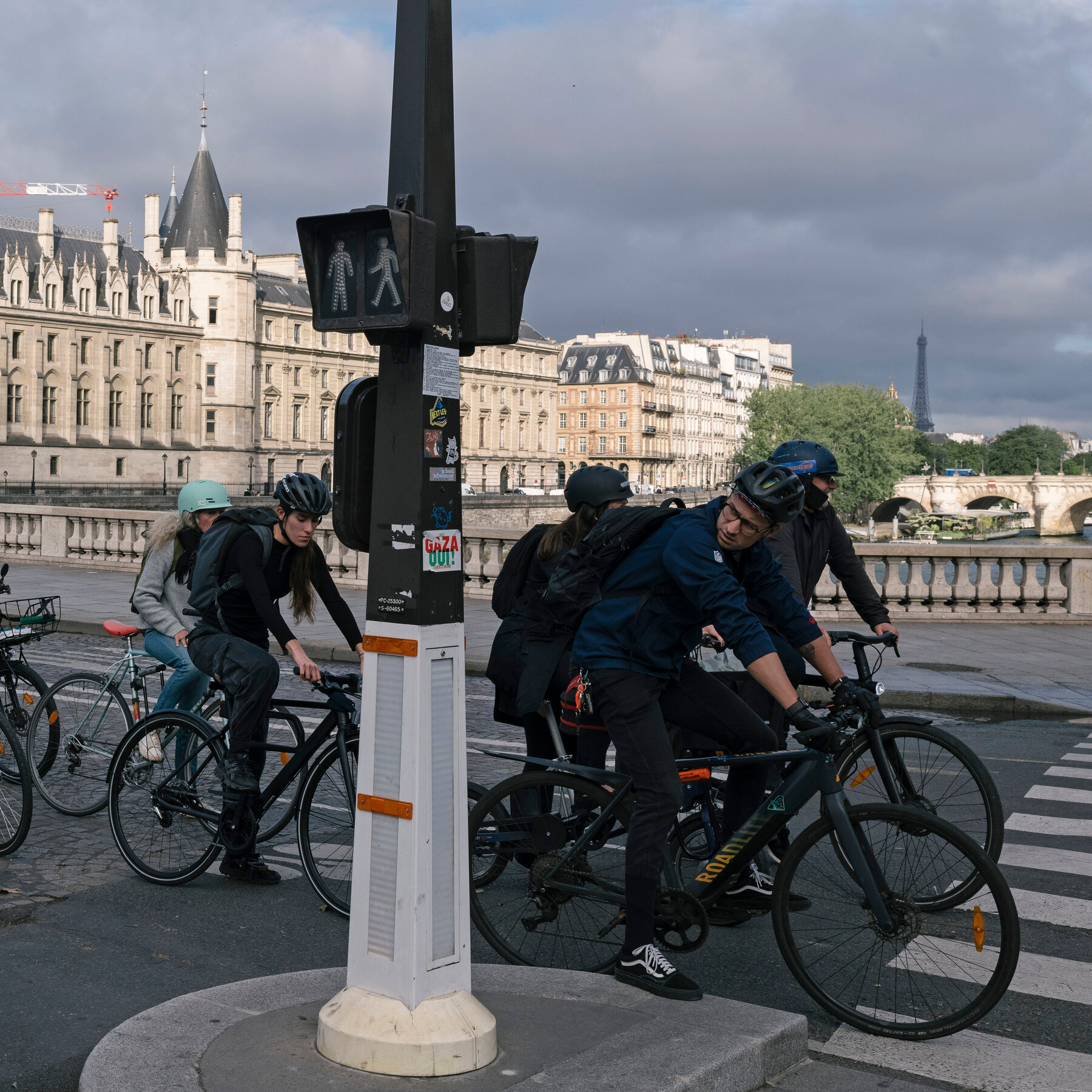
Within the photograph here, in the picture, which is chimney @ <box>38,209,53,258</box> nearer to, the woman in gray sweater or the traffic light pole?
the woman in gray sweater

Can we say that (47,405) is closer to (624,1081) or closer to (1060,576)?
(1060,576)

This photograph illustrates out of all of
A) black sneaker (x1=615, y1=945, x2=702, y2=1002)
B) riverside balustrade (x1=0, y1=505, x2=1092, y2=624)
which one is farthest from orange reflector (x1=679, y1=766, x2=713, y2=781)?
riverside balustrade (x1=0, y1=505, x2=1092, y2=624)

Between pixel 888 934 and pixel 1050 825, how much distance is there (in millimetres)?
3123

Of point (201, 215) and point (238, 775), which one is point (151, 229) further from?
point (238, 775)

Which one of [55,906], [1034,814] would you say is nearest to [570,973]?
[55,906]

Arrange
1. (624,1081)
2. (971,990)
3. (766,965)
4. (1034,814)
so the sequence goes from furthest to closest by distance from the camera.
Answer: (1034,814) < (766,965) < (971,990) < (624,1081)

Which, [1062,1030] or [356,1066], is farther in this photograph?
[1062,1030]

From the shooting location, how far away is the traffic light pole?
11.6 ft

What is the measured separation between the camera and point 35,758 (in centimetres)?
736

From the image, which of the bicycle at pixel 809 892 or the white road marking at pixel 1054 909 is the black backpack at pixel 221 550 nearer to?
the bicycle at pixel 809 892

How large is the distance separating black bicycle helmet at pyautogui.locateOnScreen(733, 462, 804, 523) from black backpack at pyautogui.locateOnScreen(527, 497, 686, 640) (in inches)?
9.2

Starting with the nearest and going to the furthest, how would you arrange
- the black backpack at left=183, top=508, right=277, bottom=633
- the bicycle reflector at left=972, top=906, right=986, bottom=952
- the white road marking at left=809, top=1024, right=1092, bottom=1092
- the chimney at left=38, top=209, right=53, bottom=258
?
the white road marking at left=809, top=1024, right=1092, bottom=1092, the bicycle reflector at left=972, top=906, right=986, bottom=952, the black backpack at left=183, top=508, right=277, bottom=633, the chimney at left=38, top=209, right=53, bottom=258

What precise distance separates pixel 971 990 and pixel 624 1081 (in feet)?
4.30

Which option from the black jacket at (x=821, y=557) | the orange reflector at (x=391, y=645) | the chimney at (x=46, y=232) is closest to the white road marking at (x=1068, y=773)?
the black jacket at (x=821, y=557)
